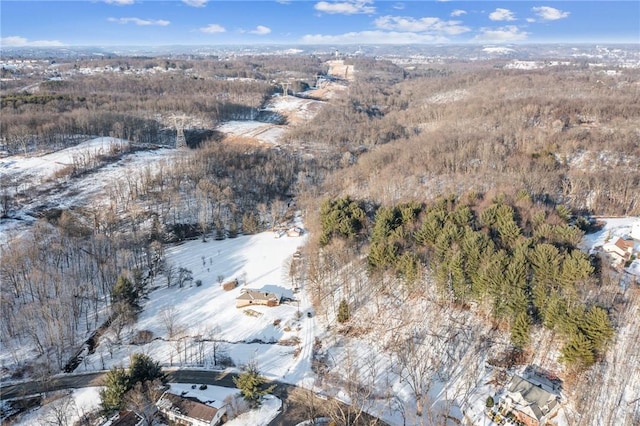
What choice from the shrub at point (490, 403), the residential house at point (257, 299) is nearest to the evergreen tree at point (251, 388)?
the residential house at point (257, 299)

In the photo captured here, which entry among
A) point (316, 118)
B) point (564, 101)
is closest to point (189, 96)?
point (316, 118)

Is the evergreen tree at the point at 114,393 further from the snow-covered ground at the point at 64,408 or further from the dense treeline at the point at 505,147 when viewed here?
the dense treeline at the point at 505,147

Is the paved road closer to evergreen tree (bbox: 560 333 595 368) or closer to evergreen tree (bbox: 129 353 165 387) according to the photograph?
evergreen tree (bbox: 129 353 165 387)

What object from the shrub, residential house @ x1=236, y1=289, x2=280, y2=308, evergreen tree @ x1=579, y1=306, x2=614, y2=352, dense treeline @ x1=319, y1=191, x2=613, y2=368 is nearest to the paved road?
residential house @ x1=236, y1=289, x2=280, y2=308

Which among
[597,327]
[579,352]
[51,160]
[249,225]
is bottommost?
[249,225]

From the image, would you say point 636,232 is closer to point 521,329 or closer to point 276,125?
point 521,329

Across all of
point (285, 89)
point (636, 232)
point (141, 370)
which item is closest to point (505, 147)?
point (636, 232)
